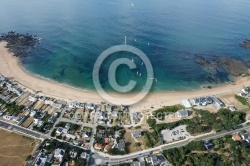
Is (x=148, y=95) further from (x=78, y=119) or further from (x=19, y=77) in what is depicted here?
(x=19, y=77)

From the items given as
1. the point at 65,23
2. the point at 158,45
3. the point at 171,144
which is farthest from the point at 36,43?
the point at 171,144

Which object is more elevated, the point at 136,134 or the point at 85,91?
the point at 85,91

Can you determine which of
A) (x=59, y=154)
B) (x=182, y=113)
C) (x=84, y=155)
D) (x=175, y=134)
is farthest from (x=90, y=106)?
(x=182, y=113)

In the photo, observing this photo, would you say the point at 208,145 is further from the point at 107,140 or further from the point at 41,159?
the point at 41,159

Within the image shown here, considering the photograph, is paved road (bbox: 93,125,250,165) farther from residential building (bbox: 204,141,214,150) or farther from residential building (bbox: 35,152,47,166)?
residential building (bbox: 35,152,47,166)

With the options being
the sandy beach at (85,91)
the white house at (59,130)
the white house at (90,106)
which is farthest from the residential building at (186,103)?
the white house at (59,130)

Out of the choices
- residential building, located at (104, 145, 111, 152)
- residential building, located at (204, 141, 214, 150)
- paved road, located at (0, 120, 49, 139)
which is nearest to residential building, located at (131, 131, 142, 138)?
residential building, located at (104, 145, 111, 152)

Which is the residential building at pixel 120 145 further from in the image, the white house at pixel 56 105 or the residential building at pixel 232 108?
the residential building at pixel 232 108
